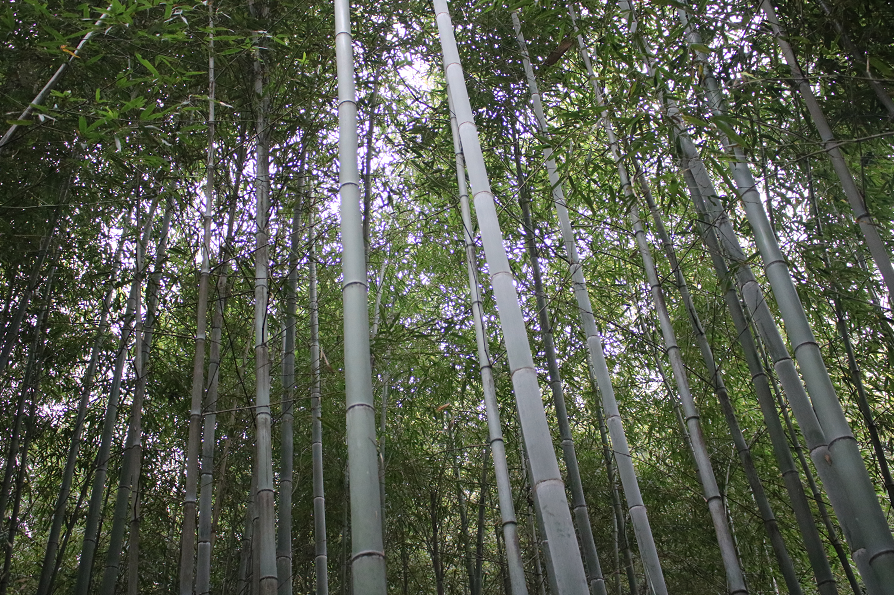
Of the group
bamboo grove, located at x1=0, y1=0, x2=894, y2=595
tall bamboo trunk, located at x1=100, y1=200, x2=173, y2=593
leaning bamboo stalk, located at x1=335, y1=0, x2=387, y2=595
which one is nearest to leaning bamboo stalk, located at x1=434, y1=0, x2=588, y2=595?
→ bamboo grove, located at x1=0, y1=0, x2=894, y2=595

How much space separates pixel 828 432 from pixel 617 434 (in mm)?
960

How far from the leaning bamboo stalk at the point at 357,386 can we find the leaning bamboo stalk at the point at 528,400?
0.41 m

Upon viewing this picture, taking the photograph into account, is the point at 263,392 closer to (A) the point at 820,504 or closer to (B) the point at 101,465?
(B) the point at 101,465

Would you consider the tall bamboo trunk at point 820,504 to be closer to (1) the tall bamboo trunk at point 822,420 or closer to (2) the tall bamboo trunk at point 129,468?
(1) the tall bamboo trunk at point 822,420

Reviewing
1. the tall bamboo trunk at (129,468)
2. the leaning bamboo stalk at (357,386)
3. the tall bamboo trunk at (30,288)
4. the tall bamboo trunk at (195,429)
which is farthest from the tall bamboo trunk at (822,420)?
the tall bamboo trunk at (30,288)

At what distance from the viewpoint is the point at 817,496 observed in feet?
9.14

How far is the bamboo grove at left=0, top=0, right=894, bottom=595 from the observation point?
208cm

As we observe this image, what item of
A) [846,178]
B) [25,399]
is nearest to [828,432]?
[846,178]

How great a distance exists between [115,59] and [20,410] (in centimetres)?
186

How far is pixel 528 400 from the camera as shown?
1726 mm

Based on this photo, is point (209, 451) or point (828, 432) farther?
point (209, 451)

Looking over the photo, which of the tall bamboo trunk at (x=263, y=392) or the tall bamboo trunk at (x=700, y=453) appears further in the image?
the tall bamboo trunk at (x=263, y=392)

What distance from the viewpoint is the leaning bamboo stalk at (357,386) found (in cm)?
139

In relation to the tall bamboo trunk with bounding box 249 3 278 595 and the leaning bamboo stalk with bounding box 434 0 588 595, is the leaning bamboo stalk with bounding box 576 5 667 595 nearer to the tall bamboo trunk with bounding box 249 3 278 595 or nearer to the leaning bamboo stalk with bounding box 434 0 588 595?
the leaning bamboo stalk with bounding box 434 0 588 595
